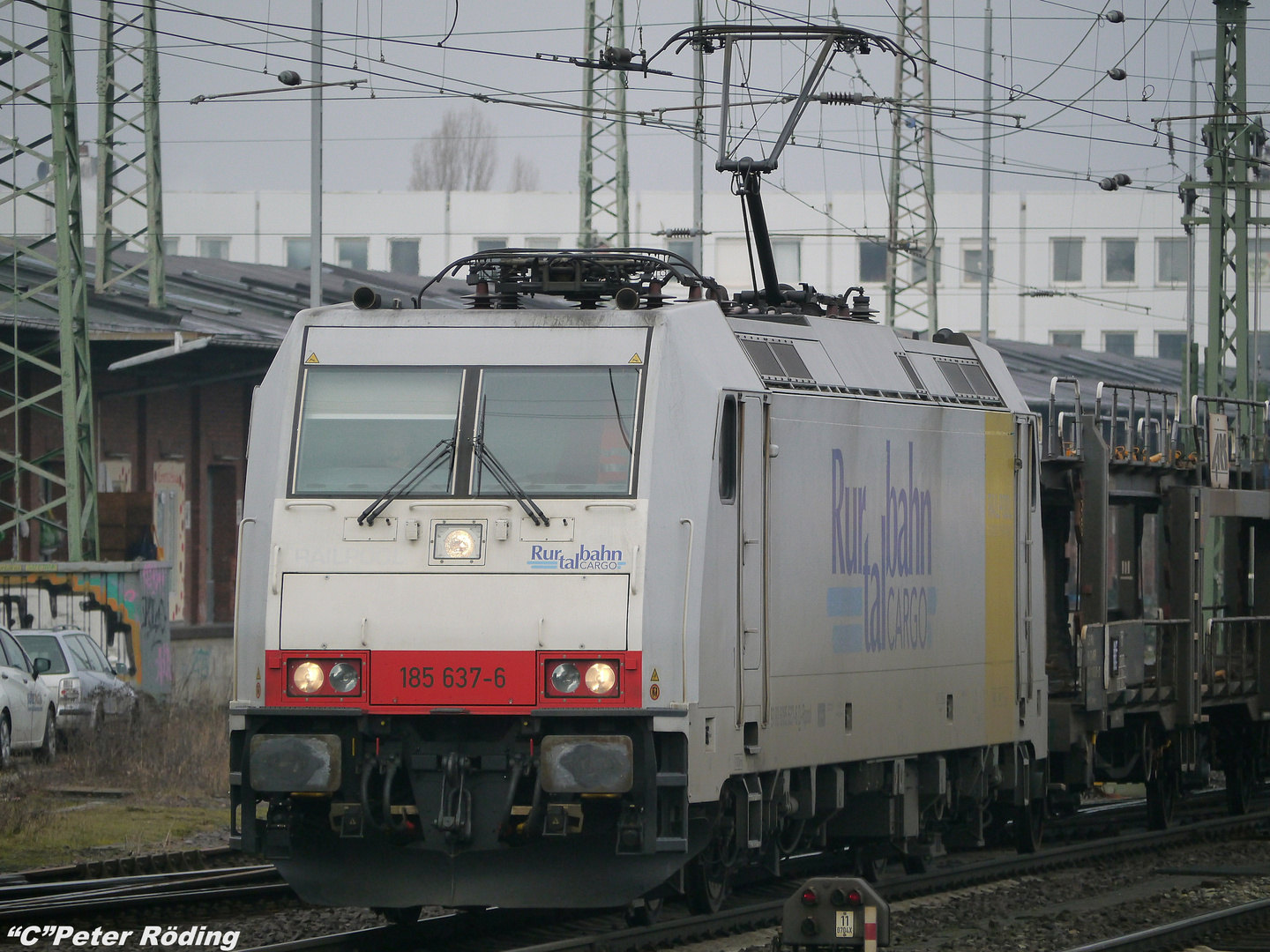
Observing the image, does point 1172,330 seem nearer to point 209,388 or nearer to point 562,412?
point 209,388

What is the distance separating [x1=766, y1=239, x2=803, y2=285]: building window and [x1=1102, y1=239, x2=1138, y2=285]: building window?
11.6m

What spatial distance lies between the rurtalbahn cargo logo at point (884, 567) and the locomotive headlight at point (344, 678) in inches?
121

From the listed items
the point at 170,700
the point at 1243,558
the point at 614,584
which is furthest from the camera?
the point at 170,700

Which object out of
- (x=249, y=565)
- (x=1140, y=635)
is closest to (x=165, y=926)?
(x=249, y=565)

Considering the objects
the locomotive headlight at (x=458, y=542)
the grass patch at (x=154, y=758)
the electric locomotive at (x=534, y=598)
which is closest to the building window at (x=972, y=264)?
the grass patch at (x=154, y=758)

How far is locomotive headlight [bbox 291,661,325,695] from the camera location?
33.8 feet

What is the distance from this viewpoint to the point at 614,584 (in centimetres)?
1019

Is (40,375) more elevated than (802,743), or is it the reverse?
(40,375)

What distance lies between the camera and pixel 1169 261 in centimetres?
7888

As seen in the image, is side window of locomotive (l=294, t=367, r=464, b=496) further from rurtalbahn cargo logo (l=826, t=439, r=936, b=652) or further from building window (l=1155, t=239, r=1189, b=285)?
building window (l=1155, t=239, r=1189, b=285)

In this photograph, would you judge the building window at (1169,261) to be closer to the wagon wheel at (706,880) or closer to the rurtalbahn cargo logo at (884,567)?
the rurtalbahn cargo logo at (884,567)

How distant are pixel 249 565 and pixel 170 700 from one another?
1537cm

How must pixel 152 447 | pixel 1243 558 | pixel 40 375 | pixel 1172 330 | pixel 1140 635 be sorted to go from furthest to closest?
1. pixel 1172 330
2. pixel 152 447
3. pixel 40 375
4. pixel 1243 558
5. pixel 1140 635

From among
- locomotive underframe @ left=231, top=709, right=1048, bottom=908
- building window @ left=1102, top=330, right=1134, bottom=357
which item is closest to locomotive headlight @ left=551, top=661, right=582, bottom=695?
locomotive underframe @ left=231, top=709, right=1048, bottom=908
